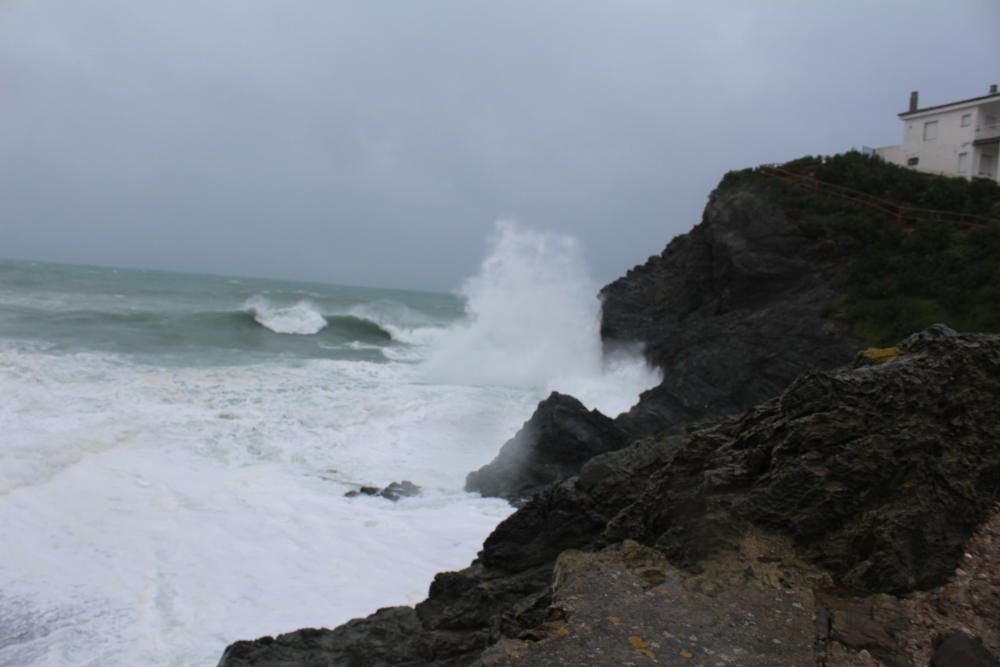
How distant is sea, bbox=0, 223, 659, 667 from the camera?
767 centimetres

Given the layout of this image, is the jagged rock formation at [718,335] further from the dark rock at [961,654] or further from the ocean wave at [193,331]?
the ocean wave at [193,331]

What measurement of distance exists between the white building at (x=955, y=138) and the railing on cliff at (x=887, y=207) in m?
7.55

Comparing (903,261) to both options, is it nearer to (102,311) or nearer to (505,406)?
(505,406)

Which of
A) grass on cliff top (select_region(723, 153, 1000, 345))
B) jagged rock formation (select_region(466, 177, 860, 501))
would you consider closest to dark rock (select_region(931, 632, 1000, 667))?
jagged rock formation (select_region(466, 177, 860, 501))

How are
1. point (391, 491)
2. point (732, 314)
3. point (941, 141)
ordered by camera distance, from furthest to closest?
1. point (941, 141)
2. point (732, 314)
3. point (391, 491)

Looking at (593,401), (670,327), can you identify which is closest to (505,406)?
(593,401)

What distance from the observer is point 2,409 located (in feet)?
47.2

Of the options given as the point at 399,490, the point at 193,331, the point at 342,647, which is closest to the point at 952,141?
the point at 399,490

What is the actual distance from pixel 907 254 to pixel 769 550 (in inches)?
634

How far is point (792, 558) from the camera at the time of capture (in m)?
4.51

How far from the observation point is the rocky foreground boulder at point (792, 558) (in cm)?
386

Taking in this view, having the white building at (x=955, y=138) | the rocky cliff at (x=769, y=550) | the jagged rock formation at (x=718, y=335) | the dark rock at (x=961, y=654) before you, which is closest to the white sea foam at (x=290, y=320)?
the jagged rock formation at (x=718, y=335)

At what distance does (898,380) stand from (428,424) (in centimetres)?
1311

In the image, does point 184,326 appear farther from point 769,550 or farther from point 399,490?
point 769,550
